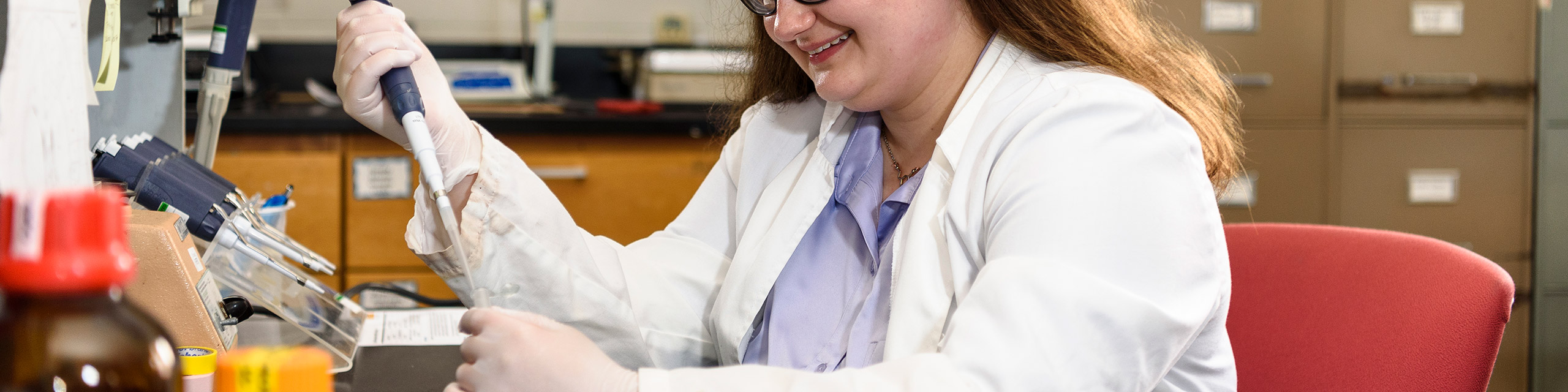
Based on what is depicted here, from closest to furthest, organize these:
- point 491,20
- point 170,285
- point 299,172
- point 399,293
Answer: point 170,285, point 399,293, point 299,172, point 491,20

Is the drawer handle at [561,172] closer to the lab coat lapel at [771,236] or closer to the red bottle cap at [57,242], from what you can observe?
the lab coat lapel at [771,236]

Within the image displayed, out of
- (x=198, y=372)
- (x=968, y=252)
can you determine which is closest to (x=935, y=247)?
(x=968, y=252)

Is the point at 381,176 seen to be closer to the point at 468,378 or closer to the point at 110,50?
the point at 110,50

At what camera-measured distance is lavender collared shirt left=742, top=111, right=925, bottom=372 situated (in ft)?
2.98

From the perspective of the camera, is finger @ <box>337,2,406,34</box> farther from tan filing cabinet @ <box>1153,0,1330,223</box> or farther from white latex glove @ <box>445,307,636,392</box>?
tan filing cabinet @ <box>1153,0,1330,223</box>

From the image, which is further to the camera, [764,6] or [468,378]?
[764,6]

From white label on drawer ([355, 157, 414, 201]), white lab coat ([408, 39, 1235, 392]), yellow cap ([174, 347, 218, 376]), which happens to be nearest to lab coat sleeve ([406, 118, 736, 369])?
white lab coat ([408, 39, 1235, 392])

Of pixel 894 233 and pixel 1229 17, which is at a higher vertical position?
pixel 1229 17

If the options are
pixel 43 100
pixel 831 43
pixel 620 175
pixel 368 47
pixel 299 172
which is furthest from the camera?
pixel 620 175

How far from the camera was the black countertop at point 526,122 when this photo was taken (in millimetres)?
2270


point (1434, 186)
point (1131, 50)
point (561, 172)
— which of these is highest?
point (1131, 50)

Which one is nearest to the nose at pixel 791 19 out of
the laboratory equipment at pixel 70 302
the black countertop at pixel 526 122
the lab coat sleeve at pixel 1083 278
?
the lab coat sleeve at pixel 1083 278

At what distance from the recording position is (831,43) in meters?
0.94

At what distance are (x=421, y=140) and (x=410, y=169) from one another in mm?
1667
